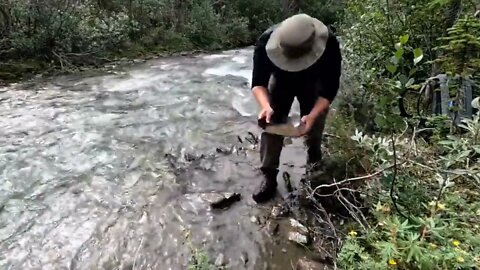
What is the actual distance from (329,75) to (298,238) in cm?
112

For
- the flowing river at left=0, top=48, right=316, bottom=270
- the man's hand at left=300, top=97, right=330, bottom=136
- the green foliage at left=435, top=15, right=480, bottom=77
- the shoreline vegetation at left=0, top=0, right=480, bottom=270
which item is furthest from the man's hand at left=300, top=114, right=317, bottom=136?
the green foliage at left=435, top=15, right=480, bottom=77

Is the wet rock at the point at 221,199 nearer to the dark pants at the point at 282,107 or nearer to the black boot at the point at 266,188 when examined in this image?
the black boot at the point at 266,188

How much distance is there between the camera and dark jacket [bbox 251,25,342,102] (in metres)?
2.94

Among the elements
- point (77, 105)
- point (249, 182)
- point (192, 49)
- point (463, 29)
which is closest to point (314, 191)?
point (249, 182)

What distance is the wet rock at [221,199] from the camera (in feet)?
11.3

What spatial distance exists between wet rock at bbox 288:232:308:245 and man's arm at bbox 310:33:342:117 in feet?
2.71

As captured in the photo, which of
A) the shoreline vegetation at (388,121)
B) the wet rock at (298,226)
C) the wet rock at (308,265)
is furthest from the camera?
the wet rock at (298,226)

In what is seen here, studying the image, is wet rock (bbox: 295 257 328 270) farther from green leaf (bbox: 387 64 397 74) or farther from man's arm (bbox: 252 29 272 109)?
green leaf (bbox: 387 64 397 74)

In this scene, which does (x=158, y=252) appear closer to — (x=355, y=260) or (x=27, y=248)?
(x=27, y=248)

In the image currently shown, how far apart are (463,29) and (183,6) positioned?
10904 mm

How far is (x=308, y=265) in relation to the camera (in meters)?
2.71

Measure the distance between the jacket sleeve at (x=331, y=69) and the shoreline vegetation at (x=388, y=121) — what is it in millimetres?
331

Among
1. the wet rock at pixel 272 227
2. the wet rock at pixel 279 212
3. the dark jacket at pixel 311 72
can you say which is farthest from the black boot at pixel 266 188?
the dark jacket at pixel 311 72

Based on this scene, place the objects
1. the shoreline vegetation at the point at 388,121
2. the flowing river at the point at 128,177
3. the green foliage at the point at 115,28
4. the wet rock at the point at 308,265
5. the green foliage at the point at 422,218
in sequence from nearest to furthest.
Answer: the green foliage at the point at 422,218 < the shoreline vegetation at the point at 388,121 < the wet rock at the point at 308,265 < the flowing river at the point at 128,177 < the green foliage at the point at 115,28
